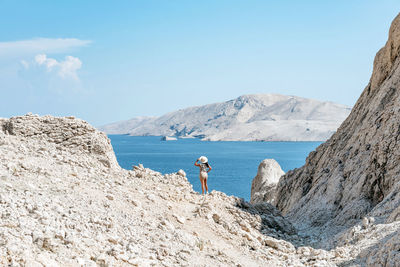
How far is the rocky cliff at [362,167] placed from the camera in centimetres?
2078

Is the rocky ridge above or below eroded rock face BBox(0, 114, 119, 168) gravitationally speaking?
below

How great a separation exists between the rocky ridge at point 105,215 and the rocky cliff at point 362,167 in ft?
12.3

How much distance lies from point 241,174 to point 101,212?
301ft

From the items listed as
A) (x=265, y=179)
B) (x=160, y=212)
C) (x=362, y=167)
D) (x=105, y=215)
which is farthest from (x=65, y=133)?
(x=265, y=179)

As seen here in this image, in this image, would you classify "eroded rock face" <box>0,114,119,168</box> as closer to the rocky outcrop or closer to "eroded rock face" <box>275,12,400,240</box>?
"eroded rock face" <box>275,12,400,240</box>

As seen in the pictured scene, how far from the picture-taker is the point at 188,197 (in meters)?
16.4

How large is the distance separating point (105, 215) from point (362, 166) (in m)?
15.4

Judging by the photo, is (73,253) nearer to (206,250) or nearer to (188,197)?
(206,250)

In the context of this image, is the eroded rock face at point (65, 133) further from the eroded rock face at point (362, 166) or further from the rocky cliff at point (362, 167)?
the eroded rock face at point (362, 166)

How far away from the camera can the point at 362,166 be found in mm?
23141

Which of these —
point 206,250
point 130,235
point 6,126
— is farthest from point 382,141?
point 6,126

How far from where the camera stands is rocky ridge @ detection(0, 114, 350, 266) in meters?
9.70

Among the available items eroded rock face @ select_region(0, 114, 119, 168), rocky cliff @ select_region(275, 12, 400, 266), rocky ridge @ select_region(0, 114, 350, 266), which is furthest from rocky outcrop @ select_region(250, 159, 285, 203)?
eroded rock face @ select_region(0, 114, 119, 168)

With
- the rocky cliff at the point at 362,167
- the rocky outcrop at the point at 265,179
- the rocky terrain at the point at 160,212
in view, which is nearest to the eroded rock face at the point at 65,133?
the rocky terrain at the point at 160,212
